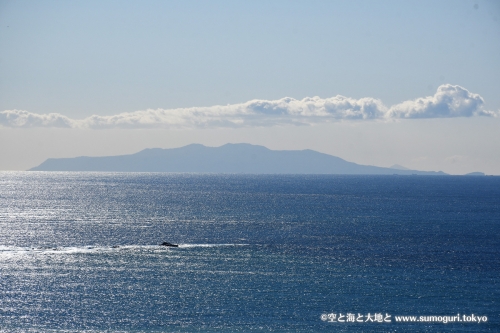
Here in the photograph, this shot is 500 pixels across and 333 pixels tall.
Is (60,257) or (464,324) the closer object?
(464,324)

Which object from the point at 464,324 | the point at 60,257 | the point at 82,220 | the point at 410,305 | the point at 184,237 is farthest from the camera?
the point at 82,220

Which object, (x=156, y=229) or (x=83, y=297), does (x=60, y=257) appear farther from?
(x=156, y=229)

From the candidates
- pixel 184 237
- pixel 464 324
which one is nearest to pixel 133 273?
pixel 184 237

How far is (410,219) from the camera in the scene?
164 m

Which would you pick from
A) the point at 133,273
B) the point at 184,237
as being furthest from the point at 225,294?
the point at 184,237

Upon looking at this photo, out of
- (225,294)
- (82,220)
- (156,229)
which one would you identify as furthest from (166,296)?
(82,220)

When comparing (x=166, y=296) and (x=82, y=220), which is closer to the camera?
(x=166, y=296)

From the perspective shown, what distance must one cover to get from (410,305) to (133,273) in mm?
41559

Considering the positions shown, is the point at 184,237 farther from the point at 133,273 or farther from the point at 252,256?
the point at 133,273

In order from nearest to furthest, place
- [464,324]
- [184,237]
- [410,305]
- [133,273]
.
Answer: [464,324] < [410,305] < [133,273] < [184,237]

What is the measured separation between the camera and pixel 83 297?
7538 cm

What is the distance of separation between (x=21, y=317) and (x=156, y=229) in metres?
70.3

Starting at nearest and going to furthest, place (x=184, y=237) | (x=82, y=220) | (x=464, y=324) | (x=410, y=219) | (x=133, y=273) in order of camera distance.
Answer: (x=464, y=324), (x=133, y=273), (x=184, y=237), (x=82, y=220), (x=410, y=219)

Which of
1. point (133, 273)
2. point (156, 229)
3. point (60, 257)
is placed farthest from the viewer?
point (156, 229)
